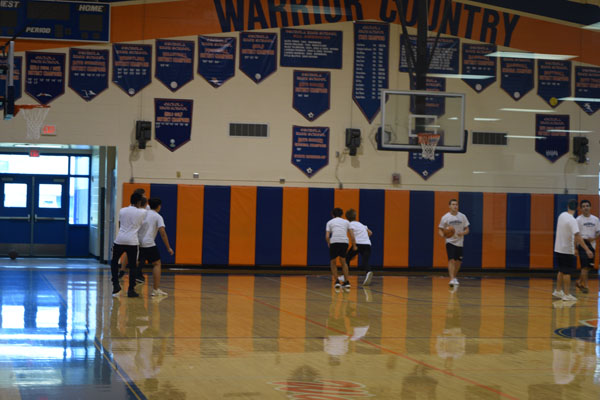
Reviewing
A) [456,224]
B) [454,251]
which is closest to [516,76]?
[456,224]

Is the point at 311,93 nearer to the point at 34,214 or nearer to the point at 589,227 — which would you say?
the point at 589,227

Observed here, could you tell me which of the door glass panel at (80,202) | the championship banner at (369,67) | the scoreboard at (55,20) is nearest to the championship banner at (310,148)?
the championship banner at (369,67)

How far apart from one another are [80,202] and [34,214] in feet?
4.35

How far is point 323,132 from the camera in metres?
21.1

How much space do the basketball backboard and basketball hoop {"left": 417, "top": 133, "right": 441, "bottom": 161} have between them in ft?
0.31

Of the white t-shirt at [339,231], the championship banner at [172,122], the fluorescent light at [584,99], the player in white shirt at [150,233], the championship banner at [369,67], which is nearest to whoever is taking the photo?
the player in white shirt at [150,233]

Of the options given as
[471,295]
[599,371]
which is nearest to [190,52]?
[471,295]

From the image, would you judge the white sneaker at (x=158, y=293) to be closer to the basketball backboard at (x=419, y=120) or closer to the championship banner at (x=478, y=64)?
the basketball backboard at (x=419, y=120)

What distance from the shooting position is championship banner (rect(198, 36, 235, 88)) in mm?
20516

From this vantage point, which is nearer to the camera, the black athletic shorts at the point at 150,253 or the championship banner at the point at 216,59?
the black athletic shorts at the point at 150,253

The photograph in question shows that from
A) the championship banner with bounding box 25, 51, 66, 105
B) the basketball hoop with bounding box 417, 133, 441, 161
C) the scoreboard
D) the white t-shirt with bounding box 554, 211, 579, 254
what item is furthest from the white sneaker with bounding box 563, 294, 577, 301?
the championship banner with bounding box 25, 51, 66, 105

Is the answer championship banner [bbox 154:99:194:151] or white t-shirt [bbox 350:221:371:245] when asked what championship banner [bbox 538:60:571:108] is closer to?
white t-shirt [bbox 350:221:371:245]

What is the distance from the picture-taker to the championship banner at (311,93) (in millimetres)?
21000

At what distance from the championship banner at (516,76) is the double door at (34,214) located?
503 inches
